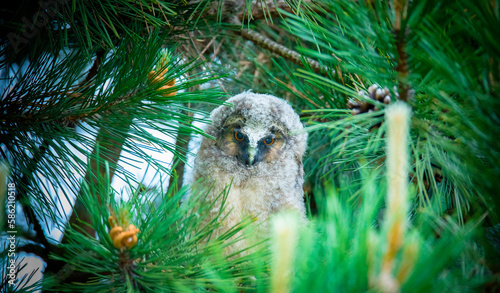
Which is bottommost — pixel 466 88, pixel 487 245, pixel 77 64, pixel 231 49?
pixel 487 245

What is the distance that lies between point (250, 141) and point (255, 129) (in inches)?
2.1

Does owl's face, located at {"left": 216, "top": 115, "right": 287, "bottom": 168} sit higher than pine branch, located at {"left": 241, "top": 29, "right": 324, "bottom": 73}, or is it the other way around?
pine branch, located at {"left": 241, "top": 29, "right": 324, "bottom": 73}

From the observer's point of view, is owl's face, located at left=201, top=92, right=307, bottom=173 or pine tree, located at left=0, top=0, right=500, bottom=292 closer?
pine tree, located at left=0, top=0, right=500, bottom=292

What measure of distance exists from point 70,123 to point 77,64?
0.62 ft

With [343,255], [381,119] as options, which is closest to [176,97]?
[381,119]

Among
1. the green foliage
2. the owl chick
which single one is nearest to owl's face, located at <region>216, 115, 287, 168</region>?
the owl chick

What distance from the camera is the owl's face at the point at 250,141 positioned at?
1333 mm

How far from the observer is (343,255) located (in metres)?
0.51

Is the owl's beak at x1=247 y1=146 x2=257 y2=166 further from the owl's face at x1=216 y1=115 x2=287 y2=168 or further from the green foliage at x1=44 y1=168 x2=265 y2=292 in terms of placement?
the green foliage at x1=44 y1=168 x2=265 y2=292

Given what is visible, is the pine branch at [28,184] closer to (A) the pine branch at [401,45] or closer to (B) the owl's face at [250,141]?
(B) the owl's face at [250,141]

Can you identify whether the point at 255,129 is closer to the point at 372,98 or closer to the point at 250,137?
the point at 250,137

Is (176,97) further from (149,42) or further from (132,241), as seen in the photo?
(132,241)

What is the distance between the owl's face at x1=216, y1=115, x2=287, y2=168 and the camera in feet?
4.37

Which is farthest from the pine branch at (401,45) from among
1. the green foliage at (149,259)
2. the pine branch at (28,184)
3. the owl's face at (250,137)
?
the pine branch at (28,184)
